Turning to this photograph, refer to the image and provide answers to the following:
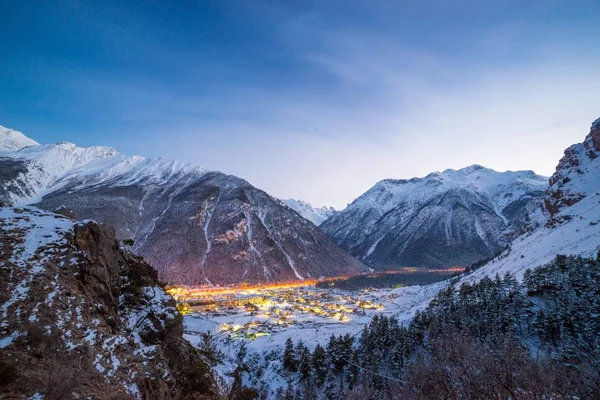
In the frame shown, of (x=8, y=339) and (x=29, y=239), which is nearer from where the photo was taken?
(x=8, y=339)

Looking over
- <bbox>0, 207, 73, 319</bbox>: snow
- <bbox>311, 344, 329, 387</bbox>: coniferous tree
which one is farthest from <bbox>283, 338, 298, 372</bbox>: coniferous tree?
<bbox>0, 207, 73, 319</bbox>: snow

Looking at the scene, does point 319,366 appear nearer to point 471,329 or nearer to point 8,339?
point 471,329

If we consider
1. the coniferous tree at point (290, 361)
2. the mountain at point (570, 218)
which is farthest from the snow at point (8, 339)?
the mountain at point (570, 218)

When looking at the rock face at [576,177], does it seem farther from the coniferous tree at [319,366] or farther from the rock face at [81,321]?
the rock face at [81,321]

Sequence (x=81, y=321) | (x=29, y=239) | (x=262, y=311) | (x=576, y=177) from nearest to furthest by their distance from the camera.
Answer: (x=81, y=321) → (x=29, y=239) → (x=576, y=177) → (x=262, y=311)

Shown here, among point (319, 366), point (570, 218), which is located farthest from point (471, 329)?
point (570, 218)

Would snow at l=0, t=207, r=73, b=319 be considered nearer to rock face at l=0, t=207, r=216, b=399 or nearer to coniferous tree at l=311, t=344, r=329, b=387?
rock face at l=0, t=207, r=216, b=399

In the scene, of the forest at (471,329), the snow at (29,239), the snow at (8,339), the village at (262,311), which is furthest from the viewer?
the village at (262,311)
